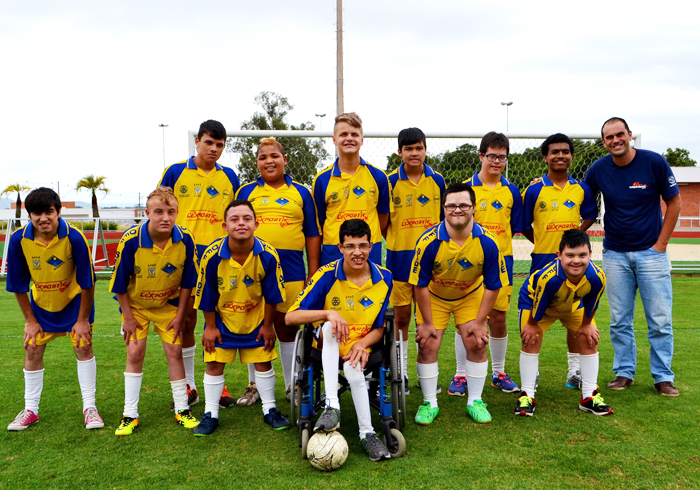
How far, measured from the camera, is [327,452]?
2.62 m

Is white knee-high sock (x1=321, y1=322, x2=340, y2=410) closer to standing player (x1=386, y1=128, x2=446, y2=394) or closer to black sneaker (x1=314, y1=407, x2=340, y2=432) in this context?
black sneaker (x1=314, y1=407, x2=340, y2=432)

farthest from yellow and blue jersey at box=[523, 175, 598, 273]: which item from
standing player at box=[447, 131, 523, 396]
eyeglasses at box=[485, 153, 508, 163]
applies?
eyeglasses at box=[485, 153, 508, 163]

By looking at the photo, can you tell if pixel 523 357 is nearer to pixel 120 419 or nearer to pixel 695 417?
pixel 695 417

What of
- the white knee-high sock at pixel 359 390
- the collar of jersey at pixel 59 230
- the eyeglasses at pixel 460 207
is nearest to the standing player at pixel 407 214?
the eyeglasses at pixel 460 207

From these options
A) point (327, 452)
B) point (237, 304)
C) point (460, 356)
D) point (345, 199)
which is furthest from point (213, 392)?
point (460, 356)

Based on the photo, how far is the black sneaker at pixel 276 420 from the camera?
10.6ft

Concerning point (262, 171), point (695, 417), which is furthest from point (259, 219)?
point (695, 417)

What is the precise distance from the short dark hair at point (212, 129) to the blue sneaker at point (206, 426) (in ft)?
6.27

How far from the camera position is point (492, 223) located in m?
3.87

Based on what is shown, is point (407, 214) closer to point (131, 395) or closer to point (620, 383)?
point (620, 383)

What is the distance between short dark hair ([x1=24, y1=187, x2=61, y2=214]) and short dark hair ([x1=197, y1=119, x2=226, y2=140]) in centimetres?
104

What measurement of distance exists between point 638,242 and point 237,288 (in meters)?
2.97

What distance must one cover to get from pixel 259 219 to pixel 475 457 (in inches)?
79.8

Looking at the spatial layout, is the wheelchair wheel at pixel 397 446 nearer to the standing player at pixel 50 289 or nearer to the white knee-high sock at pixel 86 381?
the standing player at pixel 50 289
